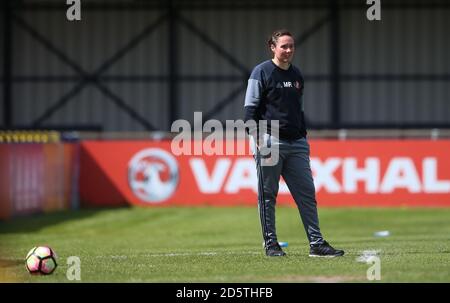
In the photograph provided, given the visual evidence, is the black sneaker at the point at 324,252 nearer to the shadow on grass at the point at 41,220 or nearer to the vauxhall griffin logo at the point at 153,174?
the shadow on grass at the point at 41,220

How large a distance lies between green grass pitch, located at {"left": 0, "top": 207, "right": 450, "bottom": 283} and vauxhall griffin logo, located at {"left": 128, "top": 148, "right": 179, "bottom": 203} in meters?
0.45

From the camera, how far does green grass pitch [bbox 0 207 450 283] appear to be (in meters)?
10.4

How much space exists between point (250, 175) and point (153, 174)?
240cm

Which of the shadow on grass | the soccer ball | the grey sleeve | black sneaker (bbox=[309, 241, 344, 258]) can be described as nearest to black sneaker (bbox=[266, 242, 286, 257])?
black sneaker (bbox=[309, 241, 344, 258])

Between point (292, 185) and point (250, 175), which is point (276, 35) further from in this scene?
point (250, 175)

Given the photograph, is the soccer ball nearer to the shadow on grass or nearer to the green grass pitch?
the green grass pitch

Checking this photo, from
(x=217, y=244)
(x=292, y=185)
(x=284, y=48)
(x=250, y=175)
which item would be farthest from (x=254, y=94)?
(x=250, y=175)

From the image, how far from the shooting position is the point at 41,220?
22.6 m

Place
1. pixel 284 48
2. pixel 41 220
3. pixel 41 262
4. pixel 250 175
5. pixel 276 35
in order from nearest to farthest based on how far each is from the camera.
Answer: pixel 41 262 → pixel 284 48 → pixel 276 35 → pixel 41 220 → pixel 250 175

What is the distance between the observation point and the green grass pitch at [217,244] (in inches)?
408

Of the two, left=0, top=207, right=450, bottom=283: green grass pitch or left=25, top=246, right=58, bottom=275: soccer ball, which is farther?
left=25, top=246, right=58, bottom=275: soccer ball

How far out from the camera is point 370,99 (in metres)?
37.5

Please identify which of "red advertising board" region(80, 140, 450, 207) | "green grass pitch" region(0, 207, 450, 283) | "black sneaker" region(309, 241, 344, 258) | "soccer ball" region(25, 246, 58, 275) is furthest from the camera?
"red advertising board" region(80, 140, 450, 207)

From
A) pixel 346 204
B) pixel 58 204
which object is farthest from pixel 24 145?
pixel 346 204
